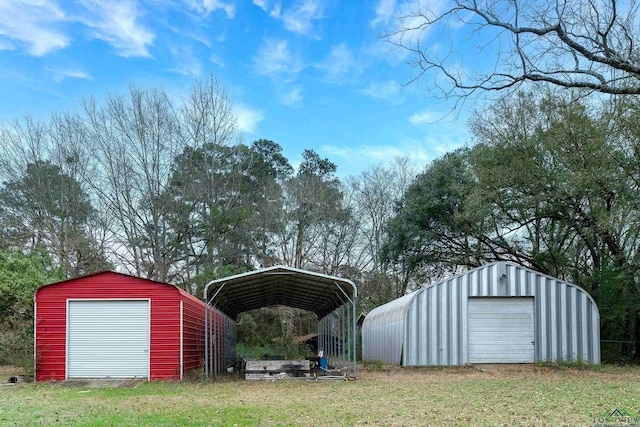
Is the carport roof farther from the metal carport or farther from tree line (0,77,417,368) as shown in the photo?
tree line (0,77,417,368)

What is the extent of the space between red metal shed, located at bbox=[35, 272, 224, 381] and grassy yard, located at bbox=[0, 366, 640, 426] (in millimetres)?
1122

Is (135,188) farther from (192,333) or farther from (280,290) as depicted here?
(192,333)

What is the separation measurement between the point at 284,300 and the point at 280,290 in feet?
13.0

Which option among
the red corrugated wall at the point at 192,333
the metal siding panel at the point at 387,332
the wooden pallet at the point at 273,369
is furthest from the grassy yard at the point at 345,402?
the metal siding panel at the point at 387,332

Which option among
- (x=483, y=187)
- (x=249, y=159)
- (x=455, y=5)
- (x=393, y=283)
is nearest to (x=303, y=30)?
(x=455, y=5)

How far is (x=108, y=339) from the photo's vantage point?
1564 cm

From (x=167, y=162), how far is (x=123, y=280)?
48.2 feet

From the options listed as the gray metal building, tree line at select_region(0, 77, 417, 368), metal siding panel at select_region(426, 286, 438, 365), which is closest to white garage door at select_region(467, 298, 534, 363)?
the gray metal building

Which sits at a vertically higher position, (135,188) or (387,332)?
(135,188)

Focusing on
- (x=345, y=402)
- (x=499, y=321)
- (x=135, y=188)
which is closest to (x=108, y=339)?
(x=345, y=402)

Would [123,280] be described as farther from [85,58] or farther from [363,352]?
[363,352]

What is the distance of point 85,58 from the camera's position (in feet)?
69.0

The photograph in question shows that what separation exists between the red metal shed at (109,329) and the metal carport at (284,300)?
105 cm

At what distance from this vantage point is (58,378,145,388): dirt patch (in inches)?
556
